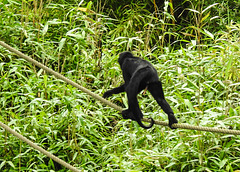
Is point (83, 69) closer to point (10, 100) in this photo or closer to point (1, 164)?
point (10, 100)

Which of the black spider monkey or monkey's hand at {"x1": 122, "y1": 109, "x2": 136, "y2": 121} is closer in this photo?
the black spider monkey

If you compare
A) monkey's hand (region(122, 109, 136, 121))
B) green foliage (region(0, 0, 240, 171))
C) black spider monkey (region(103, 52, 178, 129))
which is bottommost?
green foliage (region(0, 0, 240, 171))

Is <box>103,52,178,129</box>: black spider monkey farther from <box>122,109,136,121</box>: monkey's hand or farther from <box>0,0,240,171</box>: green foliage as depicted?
<box>0,0,240,171</box>: green foliage

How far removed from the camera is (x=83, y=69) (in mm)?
5020

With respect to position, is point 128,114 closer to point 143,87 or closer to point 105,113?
point 143,87

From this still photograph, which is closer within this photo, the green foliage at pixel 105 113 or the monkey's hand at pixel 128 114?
the monkey's hand at pixel 128 114

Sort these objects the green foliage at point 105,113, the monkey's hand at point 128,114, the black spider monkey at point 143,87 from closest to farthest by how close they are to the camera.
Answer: the black spider monkey at point 143,87
the monkey's hand at point 128,114
the green foliage at point 105,113

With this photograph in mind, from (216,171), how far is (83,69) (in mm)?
2312

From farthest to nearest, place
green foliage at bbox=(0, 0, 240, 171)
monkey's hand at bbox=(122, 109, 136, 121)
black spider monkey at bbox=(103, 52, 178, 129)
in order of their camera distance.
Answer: green foliage at bbox=(0, 0, 240, 171) < monkey's hand at bbox=(122, 109, 136, 121) < black spider monkey at bbox=(103, 52, 178, 129)

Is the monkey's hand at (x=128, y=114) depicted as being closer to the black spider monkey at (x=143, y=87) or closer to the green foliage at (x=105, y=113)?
the black spider monkey at (x=143, y=87)

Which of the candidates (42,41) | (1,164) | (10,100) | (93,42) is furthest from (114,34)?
(1,164)

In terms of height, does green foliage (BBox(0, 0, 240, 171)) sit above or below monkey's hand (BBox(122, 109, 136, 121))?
below

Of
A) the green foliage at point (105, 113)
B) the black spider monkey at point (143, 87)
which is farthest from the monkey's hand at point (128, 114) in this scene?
the green foliage at point (105, 113)

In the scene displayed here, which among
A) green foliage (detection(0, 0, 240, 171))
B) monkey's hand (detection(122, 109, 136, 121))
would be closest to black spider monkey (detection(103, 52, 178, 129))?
monkey's hand (detection(122, 109, 136, 121))
